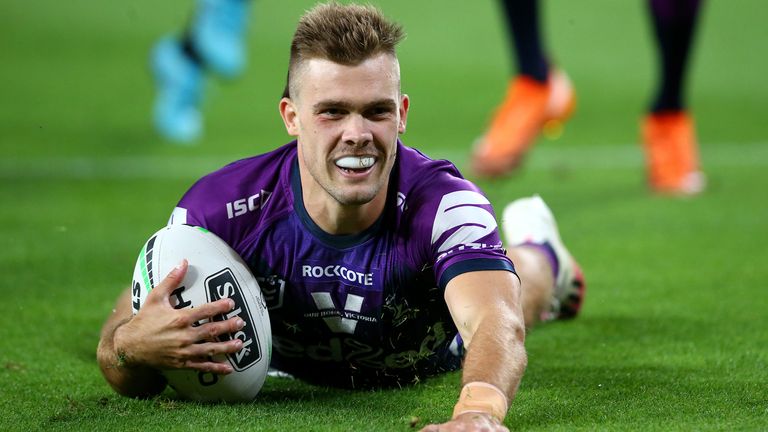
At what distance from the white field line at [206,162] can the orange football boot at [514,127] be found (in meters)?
1.15

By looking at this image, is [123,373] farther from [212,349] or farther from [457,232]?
[457,232]

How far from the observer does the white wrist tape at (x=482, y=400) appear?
3117 mm

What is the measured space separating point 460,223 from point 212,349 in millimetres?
801

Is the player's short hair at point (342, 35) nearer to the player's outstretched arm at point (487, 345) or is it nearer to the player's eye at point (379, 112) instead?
the player's eye at point (379, 112)

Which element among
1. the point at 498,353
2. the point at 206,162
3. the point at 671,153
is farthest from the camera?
the point at 206,162

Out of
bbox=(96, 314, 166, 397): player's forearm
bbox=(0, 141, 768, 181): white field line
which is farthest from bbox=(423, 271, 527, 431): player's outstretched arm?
bbox=(0, 141, 768, 181): white field line

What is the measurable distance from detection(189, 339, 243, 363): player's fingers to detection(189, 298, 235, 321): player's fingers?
0.08 meters

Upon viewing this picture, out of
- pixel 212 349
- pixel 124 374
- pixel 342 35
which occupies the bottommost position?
pixel 124 374

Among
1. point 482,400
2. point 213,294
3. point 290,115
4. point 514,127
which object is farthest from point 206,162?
point 482,400

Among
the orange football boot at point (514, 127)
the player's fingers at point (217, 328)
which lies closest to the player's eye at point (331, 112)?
the player's fingers at point (217, 328)

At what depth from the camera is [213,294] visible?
141 inches

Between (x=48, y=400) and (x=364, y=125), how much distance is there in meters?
1.34

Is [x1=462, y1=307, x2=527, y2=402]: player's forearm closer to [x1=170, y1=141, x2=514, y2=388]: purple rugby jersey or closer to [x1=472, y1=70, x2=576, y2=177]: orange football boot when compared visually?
[x1=170, y1=141, x2=514, y2=388]: purple rugby jersey

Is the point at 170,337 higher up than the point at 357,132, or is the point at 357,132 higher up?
the point at 357,132
